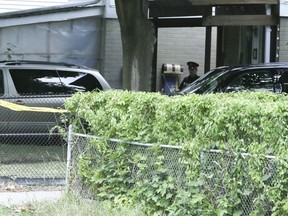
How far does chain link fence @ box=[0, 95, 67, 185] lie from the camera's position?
27.6 feet

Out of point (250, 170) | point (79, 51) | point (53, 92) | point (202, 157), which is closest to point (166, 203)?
point (202, 157)

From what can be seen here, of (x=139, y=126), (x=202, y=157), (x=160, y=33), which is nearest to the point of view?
(x=202, y=157)

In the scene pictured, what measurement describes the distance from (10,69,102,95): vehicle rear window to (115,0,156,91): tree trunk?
2.31 feet

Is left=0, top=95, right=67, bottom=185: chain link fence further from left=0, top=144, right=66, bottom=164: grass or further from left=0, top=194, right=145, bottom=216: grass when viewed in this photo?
left=0, top=194, right=145, bottom=216: grass

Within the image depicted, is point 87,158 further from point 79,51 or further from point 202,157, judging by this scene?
point 79,51

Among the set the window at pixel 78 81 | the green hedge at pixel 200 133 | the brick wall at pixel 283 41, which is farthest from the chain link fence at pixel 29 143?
the brick wall at pixel 283 41

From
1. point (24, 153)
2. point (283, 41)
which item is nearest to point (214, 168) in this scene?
point (24, 153)

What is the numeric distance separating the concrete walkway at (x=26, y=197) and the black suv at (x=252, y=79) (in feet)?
13.3

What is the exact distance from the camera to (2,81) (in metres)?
10.5

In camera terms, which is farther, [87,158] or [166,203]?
[87,158]

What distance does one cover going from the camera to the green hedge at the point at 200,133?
4.91 metres

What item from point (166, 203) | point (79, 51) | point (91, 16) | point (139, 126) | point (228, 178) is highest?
point (91, 16)

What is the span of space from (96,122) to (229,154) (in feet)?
5.73

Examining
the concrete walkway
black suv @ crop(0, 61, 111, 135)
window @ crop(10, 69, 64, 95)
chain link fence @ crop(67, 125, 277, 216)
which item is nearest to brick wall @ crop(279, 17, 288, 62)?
black suv @ crop(0, 61, 111, 135)
